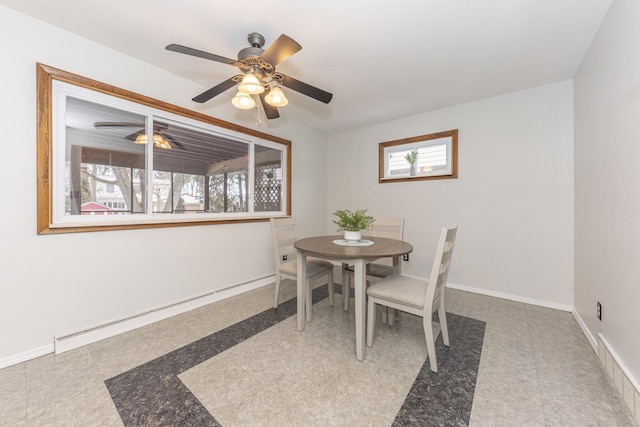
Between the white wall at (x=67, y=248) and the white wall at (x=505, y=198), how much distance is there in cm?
276

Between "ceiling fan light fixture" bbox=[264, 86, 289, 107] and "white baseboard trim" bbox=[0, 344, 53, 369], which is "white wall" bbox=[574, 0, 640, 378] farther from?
"white baseboard trim" bbox=[0, 344, 53, 369]

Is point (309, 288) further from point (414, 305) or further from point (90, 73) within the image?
point (90, 73)

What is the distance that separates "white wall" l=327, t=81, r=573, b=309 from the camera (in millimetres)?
2580

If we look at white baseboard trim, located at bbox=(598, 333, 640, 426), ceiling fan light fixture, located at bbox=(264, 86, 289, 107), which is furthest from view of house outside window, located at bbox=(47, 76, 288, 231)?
white baseboard trim, located at bbox=(598, 333, 640, 426)

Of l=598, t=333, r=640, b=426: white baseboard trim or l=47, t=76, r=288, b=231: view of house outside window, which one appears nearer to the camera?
l=598, t=333, r=640, b=426: white baseboard trim

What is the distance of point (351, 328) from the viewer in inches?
86.2

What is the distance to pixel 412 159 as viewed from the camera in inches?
139

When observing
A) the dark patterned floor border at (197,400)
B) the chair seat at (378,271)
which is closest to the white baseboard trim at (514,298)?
the dark patterned floor border at (197,400)

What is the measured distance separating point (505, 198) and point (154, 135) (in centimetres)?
387

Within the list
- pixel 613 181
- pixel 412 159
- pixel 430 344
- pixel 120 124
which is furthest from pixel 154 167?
pixel 613 181

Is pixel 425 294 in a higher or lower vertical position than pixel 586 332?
higher

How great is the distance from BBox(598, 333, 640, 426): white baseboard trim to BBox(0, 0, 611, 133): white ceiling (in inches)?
88.5

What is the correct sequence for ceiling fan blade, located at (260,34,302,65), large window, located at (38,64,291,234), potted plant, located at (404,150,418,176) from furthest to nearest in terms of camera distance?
potted plant, located at (404,150,418,176)
large window, located at (38,64,291,234)
ceiling fan blade, located at (260,34,302,65)

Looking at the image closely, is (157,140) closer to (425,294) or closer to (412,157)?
(425,294)
